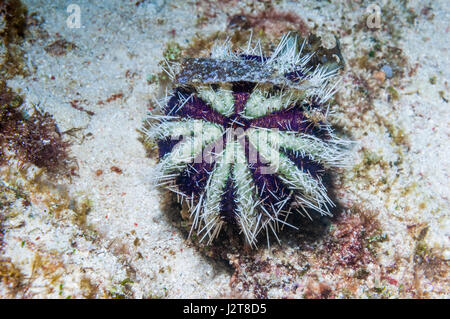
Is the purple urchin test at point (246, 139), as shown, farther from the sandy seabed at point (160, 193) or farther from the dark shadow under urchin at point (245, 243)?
the sandy seabed at point (160, 193)

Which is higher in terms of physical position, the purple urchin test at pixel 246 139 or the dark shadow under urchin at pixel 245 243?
the purple urchin test at pixel 246 139

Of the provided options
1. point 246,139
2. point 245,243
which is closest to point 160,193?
point 245,243

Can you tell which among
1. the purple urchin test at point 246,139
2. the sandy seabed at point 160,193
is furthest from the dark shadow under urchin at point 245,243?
the purple urchin test at point 246,139

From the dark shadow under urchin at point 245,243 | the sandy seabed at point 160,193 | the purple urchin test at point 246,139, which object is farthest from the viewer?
the dark shadow under urchin at point 245,243

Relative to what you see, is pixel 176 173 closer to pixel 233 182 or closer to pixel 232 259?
pixel 233 182

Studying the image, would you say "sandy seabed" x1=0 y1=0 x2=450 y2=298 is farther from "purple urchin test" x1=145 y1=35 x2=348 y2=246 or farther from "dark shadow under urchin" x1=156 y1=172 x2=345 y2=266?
"purple urchin test" x1=145 y1=35 x2=348 y2=246

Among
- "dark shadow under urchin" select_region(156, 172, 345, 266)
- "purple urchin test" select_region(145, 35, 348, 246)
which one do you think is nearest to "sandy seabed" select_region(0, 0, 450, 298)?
"dark shadow under urchin" select_region(156, 172, 345, 266)
